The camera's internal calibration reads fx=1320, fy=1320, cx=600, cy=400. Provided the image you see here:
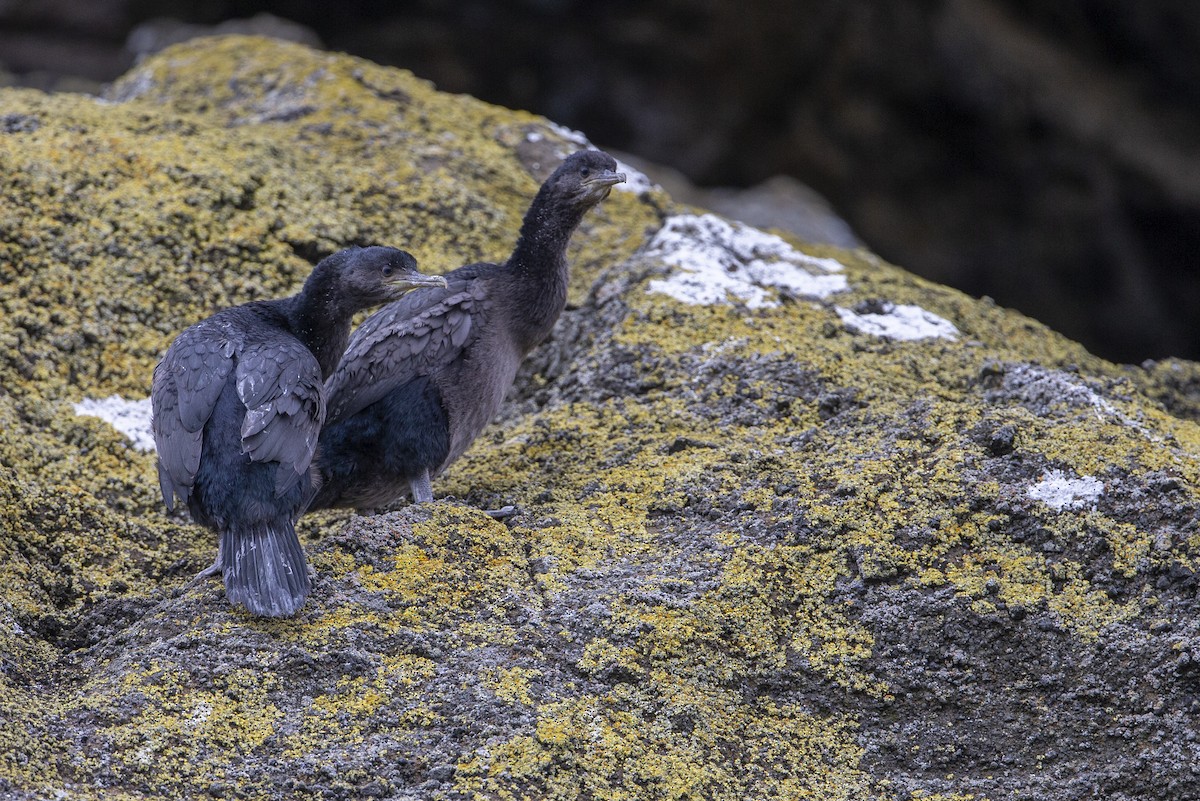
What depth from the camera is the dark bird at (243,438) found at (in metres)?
4.33

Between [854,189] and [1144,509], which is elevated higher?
[1144,509]

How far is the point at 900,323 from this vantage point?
20.6 feet

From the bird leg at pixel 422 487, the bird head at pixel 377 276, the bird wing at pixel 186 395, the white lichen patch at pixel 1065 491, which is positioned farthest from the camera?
the bird head at pixel 377 276

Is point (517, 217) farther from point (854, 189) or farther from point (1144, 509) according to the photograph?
point (854, 189)

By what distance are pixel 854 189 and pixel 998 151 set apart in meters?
1.65

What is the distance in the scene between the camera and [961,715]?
3922 millimetres

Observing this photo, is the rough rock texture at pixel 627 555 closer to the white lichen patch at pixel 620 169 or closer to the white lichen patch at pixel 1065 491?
the white lichen patch at pixel 1065 491

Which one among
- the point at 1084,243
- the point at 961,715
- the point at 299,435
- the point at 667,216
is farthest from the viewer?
the point at 1084,243

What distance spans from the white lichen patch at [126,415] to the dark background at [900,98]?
9440mm

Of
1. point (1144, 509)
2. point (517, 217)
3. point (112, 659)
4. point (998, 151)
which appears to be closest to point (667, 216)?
point (517, 217)

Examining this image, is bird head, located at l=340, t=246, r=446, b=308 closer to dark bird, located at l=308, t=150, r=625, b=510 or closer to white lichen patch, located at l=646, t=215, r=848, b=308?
dark bird, located at l=308, t=150, r=625, b=510

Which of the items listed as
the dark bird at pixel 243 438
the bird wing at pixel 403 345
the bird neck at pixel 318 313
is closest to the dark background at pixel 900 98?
the bird wing at pixel 403 345

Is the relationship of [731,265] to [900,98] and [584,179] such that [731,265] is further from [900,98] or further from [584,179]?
[900,98]

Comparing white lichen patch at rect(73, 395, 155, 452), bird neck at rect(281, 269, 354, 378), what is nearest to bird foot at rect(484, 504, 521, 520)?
bird neck at rect(281, 269, 354, 378)
